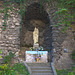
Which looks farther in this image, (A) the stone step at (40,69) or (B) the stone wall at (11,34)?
(B) the stone wall at (11,34)

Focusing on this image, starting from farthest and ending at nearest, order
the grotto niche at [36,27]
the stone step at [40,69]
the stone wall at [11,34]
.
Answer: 1. the grotto niche at [36,27]
2. the stone wall at [11,34]
3. the stone step at [40,69]

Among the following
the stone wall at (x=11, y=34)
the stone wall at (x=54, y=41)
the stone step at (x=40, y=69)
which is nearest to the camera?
the stone step at (x=40, y=69)

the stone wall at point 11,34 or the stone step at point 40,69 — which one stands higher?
the stone wall at point 11,34

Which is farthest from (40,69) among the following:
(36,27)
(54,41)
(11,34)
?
(36,27)

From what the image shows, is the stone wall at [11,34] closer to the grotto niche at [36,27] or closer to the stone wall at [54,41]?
the stone wall at [54,41]

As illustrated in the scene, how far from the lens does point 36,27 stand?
9.88 m

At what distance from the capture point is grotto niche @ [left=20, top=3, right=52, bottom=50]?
29.9ft

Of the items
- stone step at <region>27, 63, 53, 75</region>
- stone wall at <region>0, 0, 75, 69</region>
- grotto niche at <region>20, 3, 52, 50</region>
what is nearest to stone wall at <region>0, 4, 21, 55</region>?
stone wall at <region>0, 0, 75, 69</region>

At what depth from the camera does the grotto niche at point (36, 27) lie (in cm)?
912

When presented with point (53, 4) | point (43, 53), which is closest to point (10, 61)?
point (43, 53)

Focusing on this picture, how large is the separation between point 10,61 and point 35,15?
3.78m

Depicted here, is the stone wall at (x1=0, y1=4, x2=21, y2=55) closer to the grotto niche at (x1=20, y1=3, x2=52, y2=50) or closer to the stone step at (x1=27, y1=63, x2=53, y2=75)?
the grotto niche at (x1=20, y1=3, x2=52, y2=50)

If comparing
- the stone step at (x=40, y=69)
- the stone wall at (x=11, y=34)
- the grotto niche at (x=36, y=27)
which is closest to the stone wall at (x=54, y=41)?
the stone wall at (x=11, y=34)

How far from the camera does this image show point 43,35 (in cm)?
966
